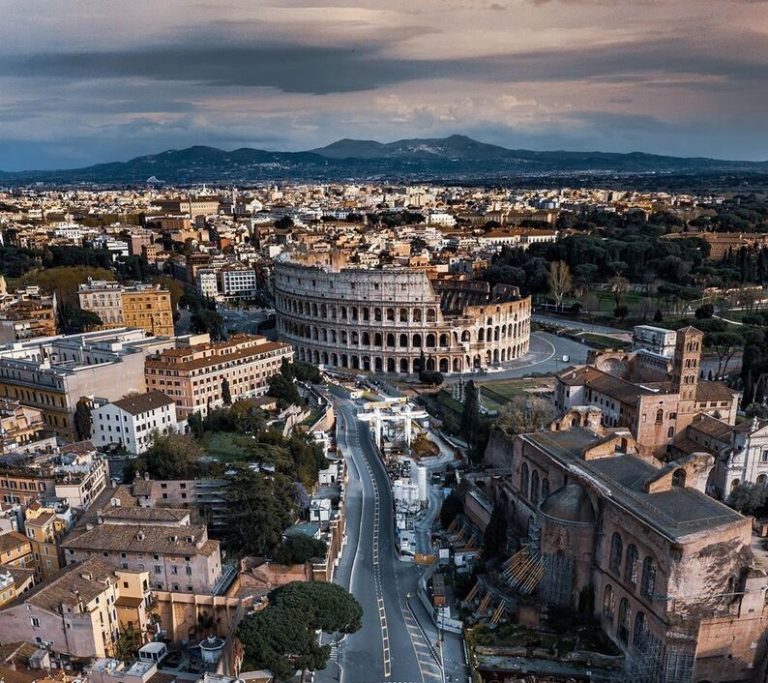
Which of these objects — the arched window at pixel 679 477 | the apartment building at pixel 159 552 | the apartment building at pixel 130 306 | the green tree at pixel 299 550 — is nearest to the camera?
the arched window at pixel 679 477

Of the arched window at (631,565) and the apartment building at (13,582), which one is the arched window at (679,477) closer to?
the arched window at (631,565)

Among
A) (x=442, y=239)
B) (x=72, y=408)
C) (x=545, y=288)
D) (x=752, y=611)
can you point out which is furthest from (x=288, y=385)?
(x=442, y=239)

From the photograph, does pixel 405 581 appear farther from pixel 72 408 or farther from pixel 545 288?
pixel 545 288

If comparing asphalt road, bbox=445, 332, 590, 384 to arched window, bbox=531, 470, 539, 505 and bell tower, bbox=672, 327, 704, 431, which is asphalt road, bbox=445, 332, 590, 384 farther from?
arched window, bbox=531, 470, 539, 505

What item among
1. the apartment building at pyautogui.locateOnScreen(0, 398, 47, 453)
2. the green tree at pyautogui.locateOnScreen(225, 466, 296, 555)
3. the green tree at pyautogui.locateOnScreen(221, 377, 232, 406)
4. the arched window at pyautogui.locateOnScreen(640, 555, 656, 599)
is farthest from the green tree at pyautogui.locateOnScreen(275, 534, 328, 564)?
the green tree at pyautogui.locateOnScreen(221, 377, 232, 406)

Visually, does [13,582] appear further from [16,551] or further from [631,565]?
[631,565]

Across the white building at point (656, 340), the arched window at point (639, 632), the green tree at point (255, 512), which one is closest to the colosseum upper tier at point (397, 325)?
the white building at point (656, 340)
